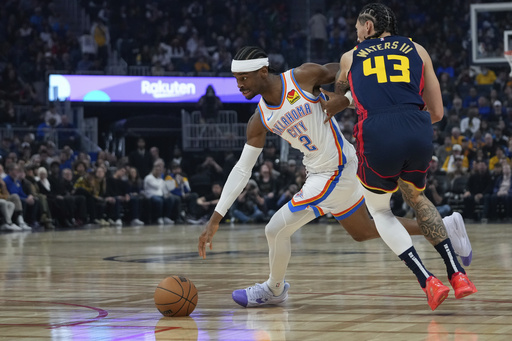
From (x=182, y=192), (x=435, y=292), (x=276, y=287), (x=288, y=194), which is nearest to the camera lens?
(x=435, y=292)

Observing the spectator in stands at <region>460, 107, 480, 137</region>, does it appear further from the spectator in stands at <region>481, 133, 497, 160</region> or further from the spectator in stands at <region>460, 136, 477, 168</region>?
the spectator in stands at <region>460, 136, 477, 168</region>

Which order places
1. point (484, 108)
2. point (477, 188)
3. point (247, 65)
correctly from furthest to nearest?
1. point (484, 108)
2. point (477, 188)
3. point (247, 65)

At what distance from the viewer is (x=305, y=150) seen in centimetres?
624

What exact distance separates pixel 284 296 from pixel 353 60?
1.82 meters

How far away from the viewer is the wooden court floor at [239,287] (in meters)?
4.86

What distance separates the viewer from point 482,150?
797 inches

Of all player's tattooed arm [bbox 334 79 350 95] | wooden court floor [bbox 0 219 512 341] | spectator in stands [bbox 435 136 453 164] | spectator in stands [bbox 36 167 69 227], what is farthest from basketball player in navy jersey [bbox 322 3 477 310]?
spectator in stands [bbox 435 136 453 164]

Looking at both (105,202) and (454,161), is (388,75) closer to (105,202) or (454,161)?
(454,161)

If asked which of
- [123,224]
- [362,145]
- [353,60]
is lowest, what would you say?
[123,224]

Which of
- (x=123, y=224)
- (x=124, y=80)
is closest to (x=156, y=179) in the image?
(x=123, y=224)

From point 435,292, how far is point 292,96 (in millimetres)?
1790

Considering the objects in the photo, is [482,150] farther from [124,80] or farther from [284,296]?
[284,296]

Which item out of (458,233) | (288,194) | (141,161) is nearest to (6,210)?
(141,161)

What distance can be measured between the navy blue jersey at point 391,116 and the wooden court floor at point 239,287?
0.92 metres
